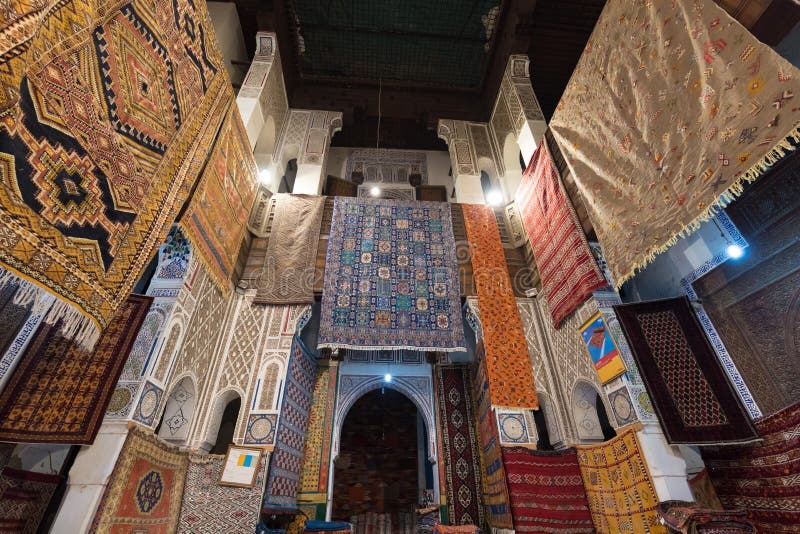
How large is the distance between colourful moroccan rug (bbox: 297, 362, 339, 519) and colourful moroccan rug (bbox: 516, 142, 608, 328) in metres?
3.31

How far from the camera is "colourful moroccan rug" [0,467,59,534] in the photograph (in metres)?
2.58

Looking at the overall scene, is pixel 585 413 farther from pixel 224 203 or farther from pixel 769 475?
pixel 224 203

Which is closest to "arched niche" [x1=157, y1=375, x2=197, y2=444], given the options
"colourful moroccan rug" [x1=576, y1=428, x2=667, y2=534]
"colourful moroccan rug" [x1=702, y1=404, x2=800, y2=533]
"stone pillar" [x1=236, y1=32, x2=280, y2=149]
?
"stone pillar" [x1=236, y1=32, x2=280, y2=149]

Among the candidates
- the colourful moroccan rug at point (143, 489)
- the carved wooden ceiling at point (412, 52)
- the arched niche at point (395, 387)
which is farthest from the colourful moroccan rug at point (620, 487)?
the carved wooden ceiling at point (412, 52)

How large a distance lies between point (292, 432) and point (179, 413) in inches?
47.8

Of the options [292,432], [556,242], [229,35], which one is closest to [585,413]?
[556,242]

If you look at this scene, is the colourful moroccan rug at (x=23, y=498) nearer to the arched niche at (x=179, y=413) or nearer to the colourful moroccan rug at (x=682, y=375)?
the arched niche at (x=179, y=413)

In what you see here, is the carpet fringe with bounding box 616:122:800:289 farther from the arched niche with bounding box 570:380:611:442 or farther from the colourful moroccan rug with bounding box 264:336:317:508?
the colourful moroccan rug with bounding box 264:336:317:508

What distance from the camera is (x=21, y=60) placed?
1.50m

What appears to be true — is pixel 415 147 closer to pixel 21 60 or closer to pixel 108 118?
pixel 108 118

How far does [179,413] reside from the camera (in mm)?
3566

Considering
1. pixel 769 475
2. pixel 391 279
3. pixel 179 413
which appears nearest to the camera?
pixel 769 475

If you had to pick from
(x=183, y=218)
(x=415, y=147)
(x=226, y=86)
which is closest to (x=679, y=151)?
(x=183, y=218)

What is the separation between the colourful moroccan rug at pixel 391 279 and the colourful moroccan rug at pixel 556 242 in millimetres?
1100
